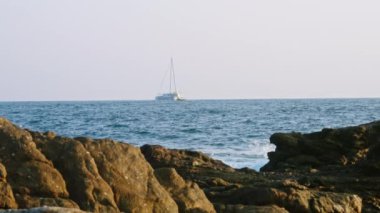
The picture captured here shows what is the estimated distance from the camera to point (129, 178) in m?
8.26

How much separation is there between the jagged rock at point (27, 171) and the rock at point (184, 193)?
5.64ft

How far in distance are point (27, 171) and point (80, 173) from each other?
21.7 inches

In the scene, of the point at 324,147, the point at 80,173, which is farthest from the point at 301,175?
the point at 80,173

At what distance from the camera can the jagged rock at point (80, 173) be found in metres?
7.77

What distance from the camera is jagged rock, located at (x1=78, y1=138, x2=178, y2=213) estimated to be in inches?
319

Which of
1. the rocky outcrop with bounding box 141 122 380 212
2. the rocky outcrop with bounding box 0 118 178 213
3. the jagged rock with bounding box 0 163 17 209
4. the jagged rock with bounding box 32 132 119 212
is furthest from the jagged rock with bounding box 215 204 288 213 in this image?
the jagged rock with bounding box 0 163 17 209

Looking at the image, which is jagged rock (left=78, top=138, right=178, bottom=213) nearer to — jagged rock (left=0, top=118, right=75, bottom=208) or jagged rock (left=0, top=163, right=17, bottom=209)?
jagged rock (left=0, top=118, right=75, bottom=208)

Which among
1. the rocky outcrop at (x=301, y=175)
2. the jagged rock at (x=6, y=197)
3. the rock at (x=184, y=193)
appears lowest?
the rocky outcrop at (x=301, y=175)

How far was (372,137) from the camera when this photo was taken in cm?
1767

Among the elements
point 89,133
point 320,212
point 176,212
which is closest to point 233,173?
point 320,212

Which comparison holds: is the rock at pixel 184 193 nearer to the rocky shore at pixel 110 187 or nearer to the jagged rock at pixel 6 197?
the rocky shore at pixel 110 187

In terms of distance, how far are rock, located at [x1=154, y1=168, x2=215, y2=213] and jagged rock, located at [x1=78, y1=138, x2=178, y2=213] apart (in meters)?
0.39

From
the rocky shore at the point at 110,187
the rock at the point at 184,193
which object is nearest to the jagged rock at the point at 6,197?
the rocky shore at the point at 110,187

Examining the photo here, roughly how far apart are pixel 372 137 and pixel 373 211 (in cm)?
587
